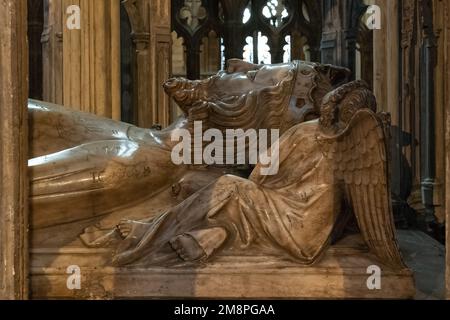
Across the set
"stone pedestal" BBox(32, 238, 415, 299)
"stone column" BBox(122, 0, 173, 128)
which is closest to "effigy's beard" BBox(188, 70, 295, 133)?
"stone pedestal" BBox(32, 238, 415, 299)

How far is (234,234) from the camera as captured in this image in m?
4.70

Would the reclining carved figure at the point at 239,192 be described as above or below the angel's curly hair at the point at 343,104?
below

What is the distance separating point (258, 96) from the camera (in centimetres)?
545

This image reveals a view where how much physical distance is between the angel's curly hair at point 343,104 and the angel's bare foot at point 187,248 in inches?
37.1

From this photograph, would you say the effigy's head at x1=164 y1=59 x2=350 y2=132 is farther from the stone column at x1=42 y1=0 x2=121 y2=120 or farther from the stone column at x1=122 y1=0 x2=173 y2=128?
the stone column at x1=122 y1=0 x2=173 y2=128

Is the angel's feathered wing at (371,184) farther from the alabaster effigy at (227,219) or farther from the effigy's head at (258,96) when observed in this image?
the effigy's head at (258,96)

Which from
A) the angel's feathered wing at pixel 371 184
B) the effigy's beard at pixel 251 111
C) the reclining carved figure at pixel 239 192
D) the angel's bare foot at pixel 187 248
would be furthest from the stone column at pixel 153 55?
the angel's feathered wing at pixel 371 184

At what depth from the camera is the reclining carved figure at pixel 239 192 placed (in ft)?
15.0

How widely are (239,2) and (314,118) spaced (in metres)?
8.68

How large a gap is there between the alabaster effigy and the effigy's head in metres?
0.39

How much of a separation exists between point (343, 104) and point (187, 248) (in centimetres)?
113

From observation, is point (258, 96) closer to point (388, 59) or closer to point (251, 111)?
point (251, 111)
